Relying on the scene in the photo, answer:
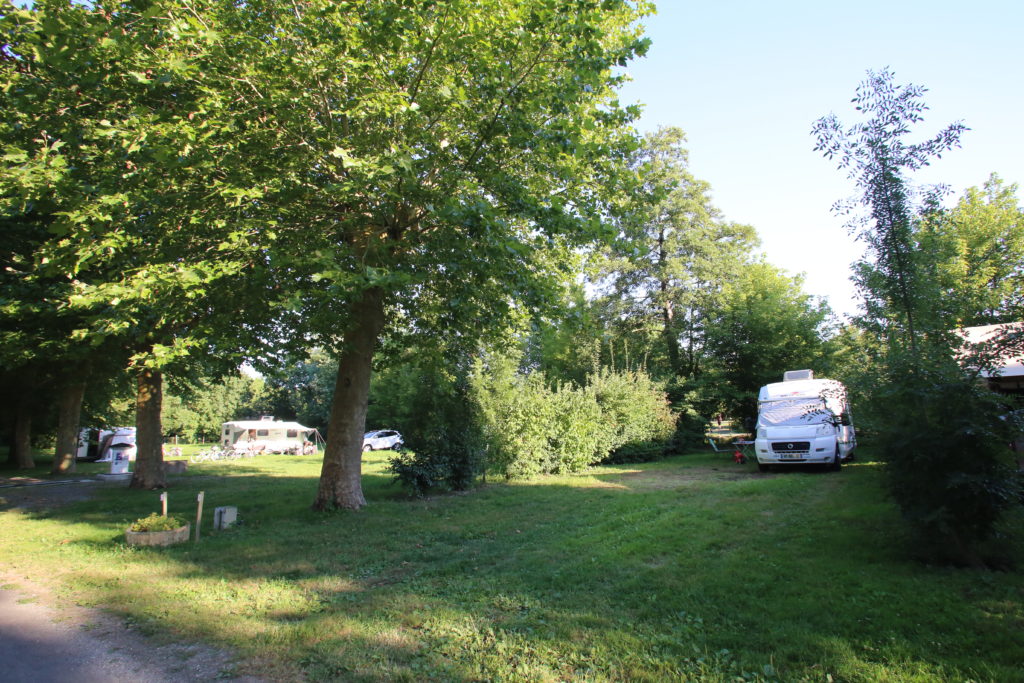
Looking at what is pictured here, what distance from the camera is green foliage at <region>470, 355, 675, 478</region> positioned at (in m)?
15.9

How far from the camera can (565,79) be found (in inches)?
320

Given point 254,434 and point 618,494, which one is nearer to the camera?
point 618,494

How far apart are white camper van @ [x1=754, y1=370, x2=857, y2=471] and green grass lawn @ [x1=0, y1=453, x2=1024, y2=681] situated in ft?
15.0

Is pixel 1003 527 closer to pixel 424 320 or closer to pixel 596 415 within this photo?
pixel 424 320

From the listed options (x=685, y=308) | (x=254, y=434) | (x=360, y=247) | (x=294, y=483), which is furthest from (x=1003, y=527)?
(x=254, y=434)

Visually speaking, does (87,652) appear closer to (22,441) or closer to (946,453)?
(946,453)

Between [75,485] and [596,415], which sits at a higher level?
[596,415]

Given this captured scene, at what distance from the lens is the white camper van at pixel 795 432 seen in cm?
1427

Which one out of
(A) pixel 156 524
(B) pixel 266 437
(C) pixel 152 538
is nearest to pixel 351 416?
(A) pixel 156 524

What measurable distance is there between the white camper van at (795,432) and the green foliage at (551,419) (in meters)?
5.45

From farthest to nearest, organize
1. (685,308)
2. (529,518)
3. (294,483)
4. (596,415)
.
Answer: (685,308) < (596,415) < (294,483) < (529,518)

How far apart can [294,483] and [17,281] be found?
9410 millimetres

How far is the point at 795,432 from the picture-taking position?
14.7 metres

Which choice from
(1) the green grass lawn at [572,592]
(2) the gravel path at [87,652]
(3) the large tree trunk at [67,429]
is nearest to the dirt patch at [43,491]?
(3) the large tree trunk at [67,429]
